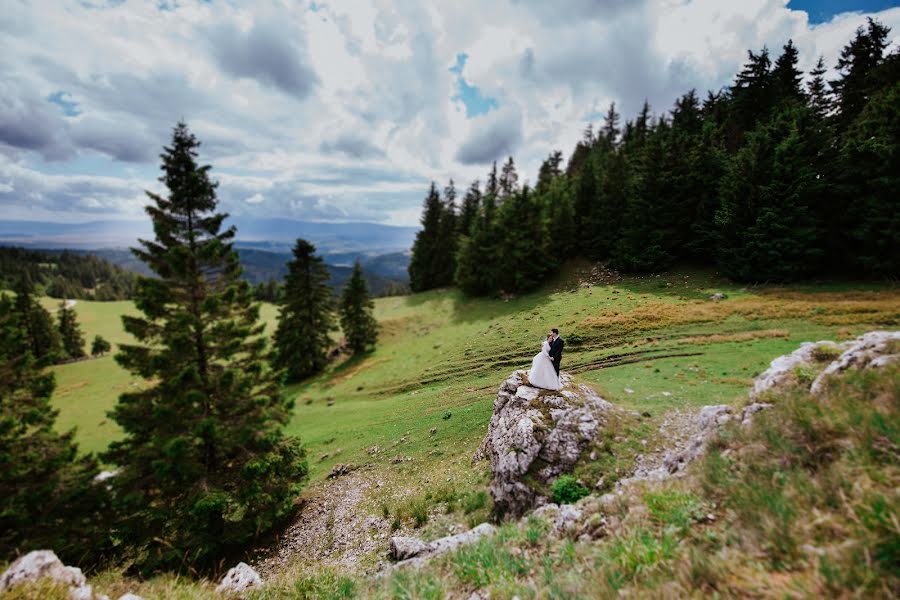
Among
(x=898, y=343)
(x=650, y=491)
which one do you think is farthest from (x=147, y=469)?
(x=898, y=343)

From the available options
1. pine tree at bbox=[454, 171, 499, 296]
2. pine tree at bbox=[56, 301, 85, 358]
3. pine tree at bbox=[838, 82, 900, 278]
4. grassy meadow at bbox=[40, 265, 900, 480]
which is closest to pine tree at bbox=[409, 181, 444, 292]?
pine tree at bbox=[454, 171, 499, 296]

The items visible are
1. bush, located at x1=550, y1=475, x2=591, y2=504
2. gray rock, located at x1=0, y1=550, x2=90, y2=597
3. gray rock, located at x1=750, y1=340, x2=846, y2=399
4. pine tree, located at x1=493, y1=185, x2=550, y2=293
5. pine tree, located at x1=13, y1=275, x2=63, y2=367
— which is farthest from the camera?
pine tree, located at x1=493, y1=185, x2=550, y2=293

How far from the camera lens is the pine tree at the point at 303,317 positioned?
140ft

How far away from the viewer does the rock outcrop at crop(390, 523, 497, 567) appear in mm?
7593

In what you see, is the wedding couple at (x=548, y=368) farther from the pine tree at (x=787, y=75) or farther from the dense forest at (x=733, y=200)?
the pine tree at (x=787, y=75)

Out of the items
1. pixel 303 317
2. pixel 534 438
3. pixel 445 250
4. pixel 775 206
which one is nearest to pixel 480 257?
pixel 445 250

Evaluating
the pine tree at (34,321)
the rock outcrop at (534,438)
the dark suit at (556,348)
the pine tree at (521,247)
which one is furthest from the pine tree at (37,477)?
the pine tree at (34,321)

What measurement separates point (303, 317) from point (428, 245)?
3315cm

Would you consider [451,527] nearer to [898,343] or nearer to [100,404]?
A: [898,343]

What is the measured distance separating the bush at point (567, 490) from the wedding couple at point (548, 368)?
3837 millimetres

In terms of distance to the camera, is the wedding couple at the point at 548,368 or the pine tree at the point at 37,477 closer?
the pine tree at the point at 37,477

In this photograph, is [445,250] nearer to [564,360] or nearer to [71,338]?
[564,360]

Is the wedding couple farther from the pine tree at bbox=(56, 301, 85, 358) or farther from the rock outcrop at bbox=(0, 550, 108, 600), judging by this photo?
the pine tree at bbox=(56, 301, 85, 358)

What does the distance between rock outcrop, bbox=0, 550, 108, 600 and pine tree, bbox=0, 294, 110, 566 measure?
28.8 ft
